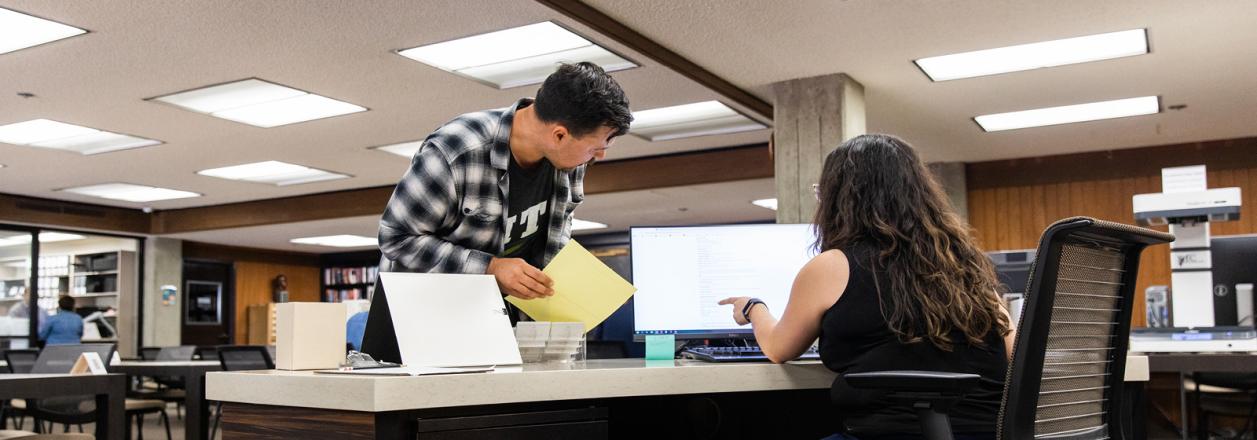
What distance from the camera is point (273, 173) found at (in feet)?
32.6

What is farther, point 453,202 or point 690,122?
point 690,122

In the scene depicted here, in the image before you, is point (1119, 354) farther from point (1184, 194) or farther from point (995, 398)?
point (1184, 194)

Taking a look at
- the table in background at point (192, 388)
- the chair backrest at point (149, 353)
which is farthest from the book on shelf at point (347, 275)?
the table in background at point (192, 388)

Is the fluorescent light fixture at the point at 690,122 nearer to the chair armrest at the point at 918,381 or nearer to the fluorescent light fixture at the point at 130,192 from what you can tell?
the fluorescent light fixture at the point at 130,192

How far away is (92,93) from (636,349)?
15.6 ft

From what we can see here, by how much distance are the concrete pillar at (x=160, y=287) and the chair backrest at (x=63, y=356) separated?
26.4ft

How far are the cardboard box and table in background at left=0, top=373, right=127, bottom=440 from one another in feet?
7.80

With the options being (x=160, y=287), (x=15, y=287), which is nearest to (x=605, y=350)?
(x=15, y=287)

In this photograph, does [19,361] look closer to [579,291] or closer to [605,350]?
[605,350]

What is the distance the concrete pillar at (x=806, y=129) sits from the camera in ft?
20.6

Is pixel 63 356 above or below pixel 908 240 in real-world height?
below

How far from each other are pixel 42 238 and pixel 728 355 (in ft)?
40.7

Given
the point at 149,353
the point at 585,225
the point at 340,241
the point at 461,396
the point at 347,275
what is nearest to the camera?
the point at 461,396

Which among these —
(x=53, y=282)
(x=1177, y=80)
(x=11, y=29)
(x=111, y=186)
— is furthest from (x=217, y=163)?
(x=1177, y=80)
